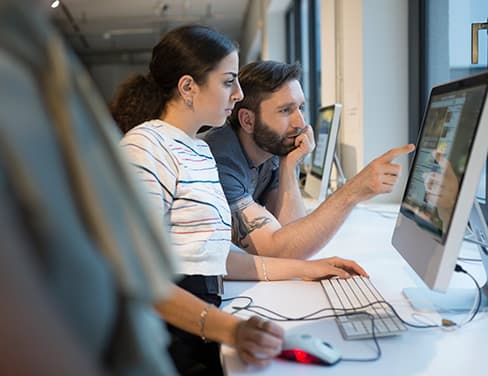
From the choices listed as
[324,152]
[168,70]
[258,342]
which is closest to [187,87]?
[168,70]

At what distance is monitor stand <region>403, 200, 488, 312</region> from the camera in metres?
1.14

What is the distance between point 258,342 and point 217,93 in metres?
0.69

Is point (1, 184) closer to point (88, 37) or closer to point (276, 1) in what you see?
point (276, 1)

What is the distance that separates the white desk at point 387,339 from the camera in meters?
0.88

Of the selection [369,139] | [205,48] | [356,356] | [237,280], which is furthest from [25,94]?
[369,139]

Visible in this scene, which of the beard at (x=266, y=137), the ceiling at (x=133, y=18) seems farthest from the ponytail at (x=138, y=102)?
the ceiling at (x=133, y=18)

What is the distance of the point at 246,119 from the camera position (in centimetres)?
196

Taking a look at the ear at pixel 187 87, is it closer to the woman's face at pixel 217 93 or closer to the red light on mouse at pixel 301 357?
the woman's face at pixel 217 93

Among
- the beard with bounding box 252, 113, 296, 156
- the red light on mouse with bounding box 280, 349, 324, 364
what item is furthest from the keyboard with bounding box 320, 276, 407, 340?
the beard with bounding box 252, 113, 296, 156

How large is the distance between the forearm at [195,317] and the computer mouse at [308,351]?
89 mm

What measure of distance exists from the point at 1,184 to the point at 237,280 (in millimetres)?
1094

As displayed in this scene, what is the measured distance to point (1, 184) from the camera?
14.8 inches

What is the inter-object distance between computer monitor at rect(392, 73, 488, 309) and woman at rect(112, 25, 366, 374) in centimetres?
28

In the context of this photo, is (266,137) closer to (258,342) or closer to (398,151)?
(398,151)
